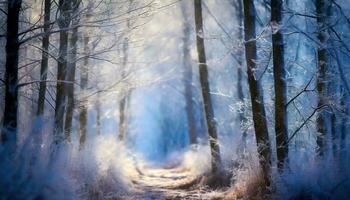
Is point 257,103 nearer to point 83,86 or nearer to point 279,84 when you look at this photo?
point 279,84

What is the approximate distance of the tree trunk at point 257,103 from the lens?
348 inches

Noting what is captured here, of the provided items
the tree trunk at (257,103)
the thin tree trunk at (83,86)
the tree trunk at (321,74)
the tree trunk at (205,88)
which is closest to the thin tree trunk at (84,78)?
the thin tree trunk at (83,86)

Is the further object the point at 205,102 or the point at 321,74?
the point at 205,102

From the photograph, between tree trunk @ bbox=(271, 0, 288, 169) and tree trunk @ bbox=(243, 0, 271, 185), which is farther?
tree trunk @ bbox=(243, 0, 271, 185)

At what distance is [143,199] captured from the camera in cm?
1000

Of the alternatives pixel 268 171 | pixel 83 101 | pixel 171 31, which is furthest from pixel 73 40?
pixel 171 31

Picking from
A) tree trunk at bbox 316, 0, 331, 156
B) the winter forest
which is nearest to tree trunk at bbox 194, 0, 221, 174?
the winter forest

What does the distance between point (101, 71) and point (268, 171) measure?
31.0 feet

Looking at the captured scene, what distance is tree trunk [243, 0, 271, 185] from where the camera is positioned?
885 cm

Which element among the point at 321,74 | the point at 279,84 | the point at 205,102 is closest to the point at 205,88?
the point at 205,102

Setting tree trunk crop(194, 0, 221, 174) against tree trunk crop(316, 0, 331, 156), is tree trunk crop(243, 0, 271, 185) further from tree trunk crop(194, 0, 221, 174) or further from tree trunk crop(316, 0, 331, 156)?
tree trunk crop(194, 0, 221, 174)

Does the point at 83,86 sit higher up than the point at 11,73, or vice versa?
the point at 83,86

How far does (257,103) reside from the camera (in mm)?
9297

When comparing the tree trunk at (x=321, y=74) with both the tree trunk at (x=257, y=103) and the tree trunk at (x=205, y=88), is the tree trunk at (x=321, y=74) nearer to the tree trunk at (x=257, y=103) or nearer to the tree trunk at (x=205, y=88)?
the tree trunk at (x=257, y=103)
